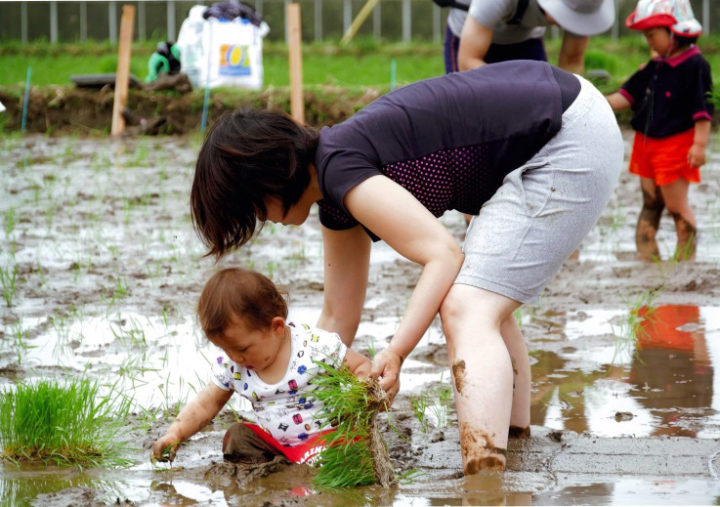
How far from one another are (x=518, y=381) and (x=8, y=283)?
303cm

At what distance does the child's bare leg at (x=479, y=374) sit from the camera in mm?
2631

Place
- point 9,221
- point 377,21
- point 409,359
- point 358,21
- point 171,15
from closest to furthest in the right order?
1. point 409,359
2. point 9,221
3. point 358,21
4. point 171,15
5. point 377,21

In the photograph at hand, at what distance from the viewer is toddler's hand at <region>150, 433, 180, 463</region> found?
289 cm

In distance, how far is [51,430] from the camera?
2.96m

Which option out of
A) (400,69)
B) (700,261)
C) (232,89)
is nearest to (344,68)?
(400,69)

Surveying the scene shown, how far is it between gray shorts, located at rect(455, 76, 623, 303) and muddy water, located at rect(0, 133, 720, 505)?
0.52 meters

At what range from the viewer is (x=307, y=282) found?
5293 mm

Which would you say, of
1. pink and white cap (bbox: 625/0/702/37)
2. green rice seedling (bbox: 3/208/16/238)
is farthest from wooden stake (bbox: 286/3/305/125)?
pink and white cap (bbox: 625/0/702/37)

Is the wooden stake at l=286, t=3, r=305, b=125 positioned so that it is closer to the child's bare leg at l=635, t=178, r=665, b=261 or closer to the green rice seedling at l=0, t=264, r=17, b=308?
the child's bare leg at l=635, t=178, r=665, b=261

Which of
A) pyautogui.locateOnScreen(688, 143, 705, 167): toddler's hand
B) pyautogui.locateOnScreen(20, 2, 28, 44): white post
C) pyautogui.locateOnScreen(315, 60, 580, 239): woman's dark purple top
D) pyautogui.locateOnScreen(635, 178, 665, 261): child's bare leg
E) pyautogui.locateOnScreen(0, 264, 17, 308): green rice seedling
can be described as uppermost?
pyautogui.locateOnScreen(315, 60, 580, 239): woman's dark purple top

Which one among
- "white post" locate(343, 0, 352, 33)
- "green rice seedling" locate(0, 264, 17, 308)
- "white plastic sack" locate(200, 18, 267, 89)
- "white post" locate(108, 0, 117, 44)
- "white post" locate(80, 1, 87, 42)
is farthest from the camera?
"white post" locate(343, 0, 352, 33)

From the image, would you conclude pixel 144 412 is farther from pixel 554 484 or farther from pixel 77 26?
pixel 77 26

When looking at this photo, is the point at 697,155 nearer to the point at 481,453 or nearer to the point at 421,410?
the point at 421,410

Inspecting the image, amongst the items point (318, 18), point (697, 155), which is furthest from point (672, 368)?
point (318, 18)
